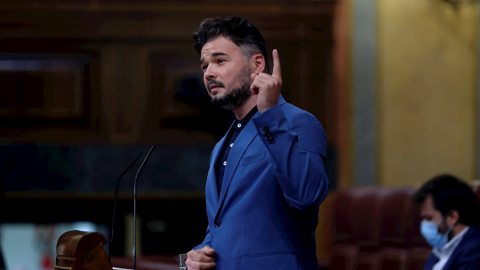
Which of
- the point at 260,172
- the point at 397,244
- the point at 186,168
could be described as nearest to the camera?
the point at 260,172

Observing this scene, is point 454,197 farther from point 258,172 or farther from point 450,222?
point 258,172

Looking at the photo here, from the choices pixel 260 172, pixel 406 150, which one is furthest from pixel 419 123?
pixel 260 172

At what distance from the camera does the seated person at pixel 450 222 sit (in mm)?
3453

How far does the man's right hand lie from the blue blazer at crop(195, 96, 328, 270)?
0.02 metres

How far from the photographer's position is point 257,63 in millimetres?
1732

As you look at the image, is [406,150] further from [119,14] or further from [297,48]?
[119,14]

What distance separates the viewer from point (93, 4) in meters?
5.79

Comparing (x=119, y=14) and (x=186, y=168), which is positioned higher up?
(x=119, y=14)

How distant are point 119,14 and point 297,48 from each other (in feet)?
4.49

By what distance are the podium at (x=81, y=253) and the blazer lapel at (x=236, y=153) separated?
26cm

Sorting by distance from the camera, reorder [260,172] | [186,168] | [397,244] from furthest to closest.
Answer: [186,168] → [397,244] → [260,172]

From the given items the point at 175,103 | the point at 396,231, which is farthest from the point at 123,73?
the point at 396,231

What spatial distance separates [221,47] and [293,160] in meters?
0.36

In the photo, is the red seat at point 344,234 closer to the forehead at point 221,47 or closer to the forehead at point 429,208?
the forehead at point 429,208
